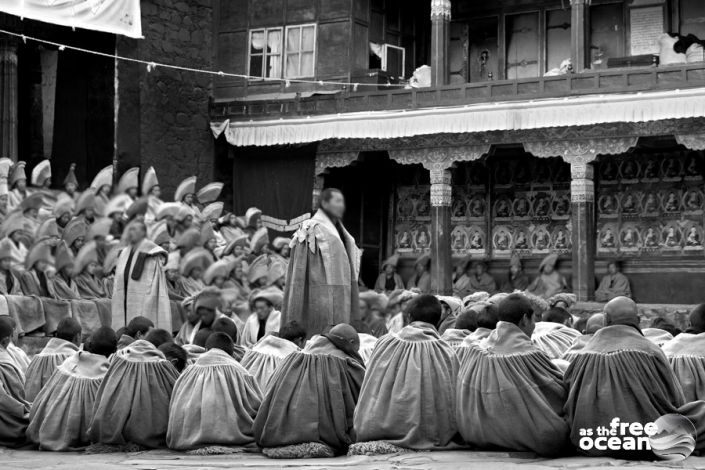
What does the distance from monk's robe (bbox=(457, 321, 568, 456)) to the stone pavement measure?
→ 0.35 ft

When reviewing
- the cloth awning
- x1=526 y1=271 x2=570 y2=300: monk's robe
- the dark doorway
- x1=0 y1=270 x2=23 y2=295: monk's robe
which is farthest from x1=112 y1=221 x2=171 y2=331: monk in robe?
the dark doorway

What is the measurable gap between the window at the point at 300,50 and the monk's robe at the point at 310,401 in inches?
527

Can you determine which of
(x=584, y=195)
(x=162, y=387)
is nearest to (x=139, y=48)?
(x=584, y=195)

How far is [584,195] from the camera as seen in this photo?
1705cm

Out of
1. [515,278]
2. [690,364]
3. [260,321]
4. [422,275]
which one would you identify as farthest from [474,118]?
[690,364]

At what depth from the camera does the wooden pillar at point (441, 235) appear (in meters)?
18.0

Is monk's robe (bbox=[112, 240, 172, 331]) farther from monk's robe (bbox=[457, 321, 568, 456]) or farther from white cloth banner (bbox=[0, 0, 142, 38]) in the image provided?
monk's robe (bbox=[457, 321, 568, 456])

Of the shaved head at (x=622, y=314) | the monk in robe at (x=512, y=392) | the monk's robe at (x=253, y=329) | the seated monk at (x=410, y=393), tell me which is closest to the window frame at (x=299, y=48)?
the monk's robe at (x=253, y=329)

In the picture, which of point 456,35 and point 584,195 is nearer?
point 584,195

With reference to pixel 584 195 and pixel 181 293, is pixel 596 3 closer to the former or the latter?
pixel 584 195

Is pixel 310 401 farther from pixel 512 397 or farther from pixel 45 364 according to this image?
pixel 45 364

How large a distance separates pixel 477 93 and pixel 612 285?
12.4 feet

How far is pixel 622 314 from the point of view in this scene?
611 cm

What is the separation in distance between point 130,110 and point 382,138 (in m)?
4.33
